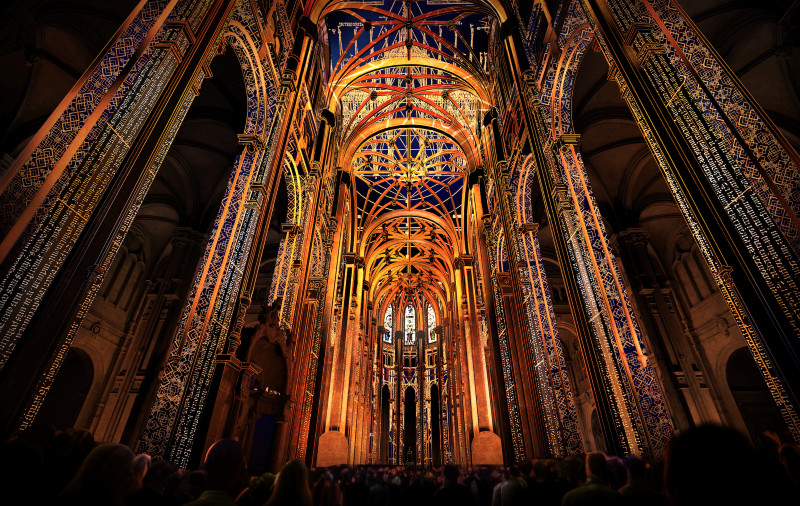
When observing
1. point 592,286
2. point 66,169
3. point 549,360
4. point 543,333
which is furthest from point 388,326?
point 66,169

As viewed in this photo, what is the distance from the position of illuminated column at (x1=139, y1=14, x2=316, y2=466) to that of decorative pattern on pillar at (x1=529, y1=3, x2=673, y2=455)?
579 centimetres

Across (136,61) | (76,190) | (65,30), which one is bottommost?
(76,190)

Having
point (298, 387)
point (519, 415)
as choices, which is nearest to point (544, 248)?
point (519, 415)

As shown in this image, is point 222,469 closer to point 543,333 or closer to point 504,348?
point 543,333

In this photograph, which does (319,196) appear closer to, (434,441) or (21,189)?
(21,189)

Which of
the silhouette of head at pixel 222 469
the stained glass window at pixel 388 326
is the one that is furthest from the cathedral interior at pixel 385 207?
the stained glass window at pixel 388 326

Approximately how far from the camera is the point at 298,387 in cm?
911

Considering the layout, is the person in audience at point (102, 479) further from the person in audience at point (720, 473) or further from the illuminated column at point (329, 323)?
the illuminated column at point (329, 323)

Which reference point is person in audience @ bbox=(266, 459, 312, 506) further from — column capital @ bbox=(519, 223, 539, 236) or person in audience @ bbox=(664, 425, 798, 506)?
column capital @ bbox=(519, 223, 539, 236)

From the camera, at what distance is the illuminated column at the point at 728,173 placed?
2971 mm

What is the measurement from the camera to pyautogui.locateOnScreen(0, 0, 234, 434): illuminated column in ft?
9.18

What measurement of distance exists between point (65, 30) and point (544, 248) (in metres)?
19.6

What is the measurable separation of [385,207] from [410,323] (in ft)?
63.0

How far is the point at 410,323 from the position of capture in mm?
37469
